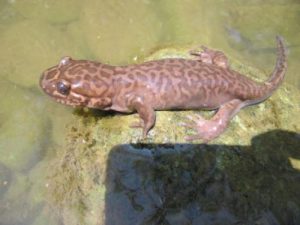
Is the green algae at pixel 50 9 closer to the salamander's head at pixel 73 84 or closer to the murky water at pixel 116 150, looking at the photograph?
the murky water at pixel 116 150

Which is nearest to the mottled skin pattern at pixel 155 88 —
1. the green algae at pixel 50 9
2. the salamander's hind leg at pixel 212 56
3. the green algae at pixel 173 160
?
the green algae at pixel 173 160

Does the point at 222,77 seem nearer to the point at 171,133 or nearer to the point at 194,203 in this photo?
the point at 171,133

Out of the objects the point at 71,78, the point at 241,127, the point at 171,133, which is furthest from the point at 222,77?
the point at 71,78

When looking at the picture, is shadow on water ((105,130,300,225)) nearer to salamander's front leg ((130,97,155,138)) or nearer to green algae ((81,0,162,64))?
salamander's front leg ((130,97,155,138))

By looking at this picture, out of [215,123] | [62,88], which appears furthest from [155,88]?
[62,88]

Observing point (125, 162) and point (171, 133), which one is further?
point (171, 133)
